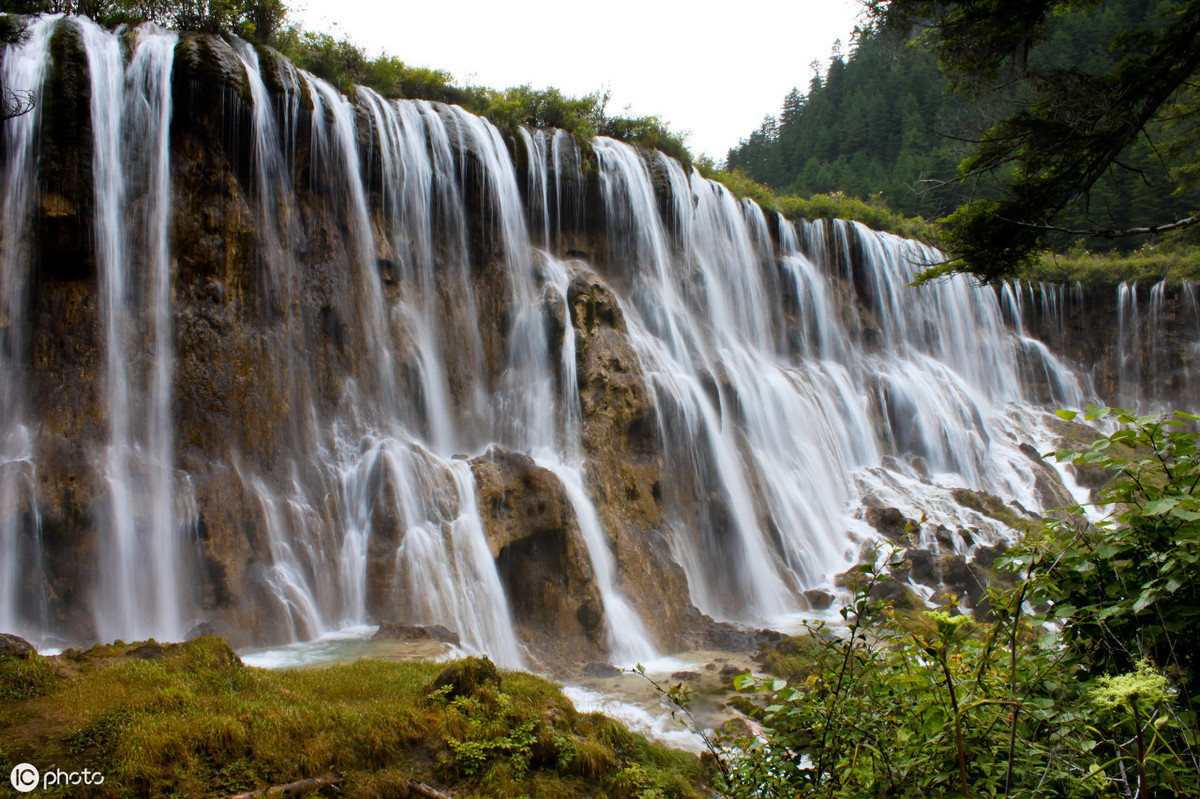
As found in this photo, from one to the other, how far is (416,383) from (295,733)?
33.1ft

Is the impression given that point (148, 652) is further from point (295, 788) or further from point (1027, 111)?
point (1027, 111)

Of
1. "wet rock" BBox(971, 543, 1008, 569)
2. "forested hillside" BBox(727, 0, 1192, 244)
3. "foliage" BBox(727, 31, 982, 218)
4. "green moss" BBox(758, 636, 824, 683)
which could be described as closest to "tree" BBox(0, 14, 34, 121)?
"green moss" BBox(758, 636, 824, 683)

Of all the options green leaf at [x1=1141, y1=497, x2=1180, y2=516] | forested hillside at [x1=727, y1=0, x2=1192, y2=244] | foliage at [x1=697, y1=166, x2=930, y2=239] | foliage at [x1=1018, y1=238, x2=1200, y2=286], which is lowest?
green leaf at [x1=1141, y1=497, x2=1180, y2=516]

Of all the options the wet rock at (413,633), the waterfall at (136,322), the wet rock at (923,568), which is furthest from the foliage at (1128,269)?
the waterfall at (136,322)

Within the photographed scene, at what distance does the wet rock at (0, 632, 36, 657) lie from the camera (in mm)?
5062

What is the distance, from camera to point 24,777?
356cm

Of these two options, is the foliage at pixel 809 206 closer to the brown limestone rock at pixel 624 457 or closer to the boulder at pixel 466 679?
the brown limestone rock at pixel 624 457

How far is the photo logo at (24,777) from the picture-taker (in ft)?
11.5

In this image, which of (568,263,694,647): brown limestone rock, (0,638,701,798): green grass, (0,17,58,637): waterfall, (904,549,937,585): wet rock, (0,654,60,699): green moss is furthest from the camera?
(904,549,937,585): wet rock

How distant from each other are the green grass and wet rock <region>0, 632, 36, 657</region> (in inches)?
6.0

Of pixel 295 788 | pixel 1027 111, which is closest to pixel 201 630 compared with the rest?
pixel 295 788

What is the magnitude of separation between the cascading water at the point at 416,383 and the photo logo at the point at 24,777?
235 inches

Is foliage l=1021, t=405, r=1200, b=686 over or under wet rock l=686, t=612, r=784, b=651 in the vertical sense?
over

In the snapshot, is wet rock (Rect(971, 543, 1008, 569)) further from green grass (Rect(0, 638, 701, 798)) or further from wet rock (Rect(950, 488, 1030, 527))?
green grass (Rect(0, 638, 701, 798))
